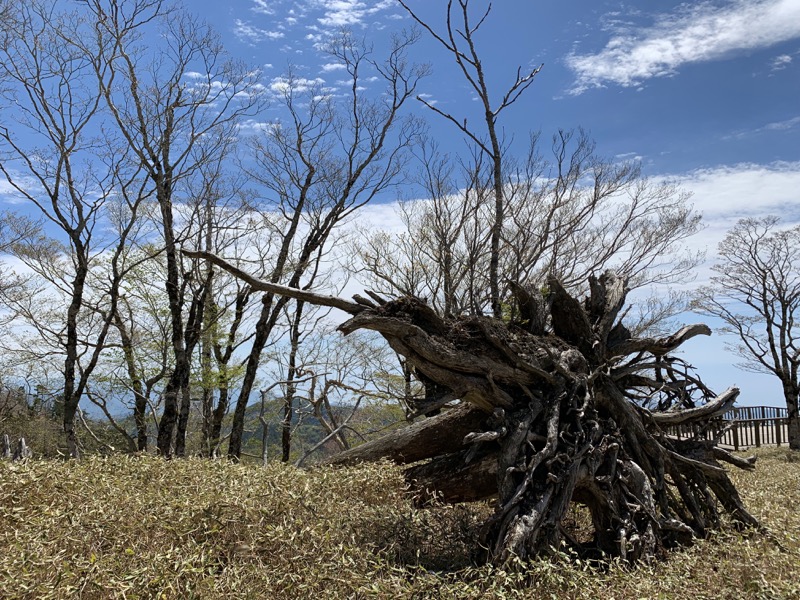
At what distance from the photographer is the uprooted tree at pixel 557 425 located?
546 centimetres

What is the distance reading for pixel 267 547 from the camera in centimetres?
439

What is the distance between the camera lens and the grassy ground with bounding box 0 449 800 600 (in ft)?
12.7

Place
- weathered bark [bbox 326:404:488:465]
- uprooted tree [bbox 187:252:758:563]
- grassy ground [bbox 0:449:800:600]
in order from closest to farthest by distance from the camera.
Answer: grassy ground [bbox 0:449:800:600] < uprooted tree [bbox 187:252:758:563] < weathered bark [bbox 326:404:488:465]

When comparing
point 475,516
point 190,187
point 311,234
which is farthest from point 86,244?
point 475,516

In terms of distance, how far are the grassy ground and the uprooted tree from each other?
399 millimetres

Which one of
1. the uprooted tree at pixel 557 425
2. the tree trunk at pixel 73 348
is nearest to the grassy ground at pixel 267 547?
the uprooted tree at pixel 557 425

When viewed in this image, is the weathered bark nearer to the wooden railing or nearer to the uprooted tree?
the uprooted tree

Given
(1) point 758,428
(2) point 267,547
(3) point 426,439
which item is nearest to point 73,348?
(3) point 426,439

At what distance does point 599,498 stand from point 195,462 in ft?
13.3

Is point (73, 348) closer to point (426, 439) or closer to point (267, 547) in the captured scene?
point (426, 439)

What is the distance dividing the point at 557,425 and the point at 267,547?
2.82 metres

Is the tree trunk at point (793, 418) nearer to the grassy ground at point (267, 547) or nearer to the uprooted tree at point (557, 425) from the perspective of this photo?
the uprooted tree at point (557, 425)

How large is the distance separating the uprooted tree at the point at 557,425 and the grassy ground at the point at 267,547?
1.31 ft

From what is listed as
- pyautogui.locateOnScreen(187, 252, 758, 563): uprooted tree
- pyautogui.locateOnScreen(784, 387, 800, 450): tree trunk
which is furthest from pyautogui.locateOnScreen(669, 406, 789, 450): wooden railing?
pyautogui.locateOnScreen(187, 252, 758, 563): uprooted tree
